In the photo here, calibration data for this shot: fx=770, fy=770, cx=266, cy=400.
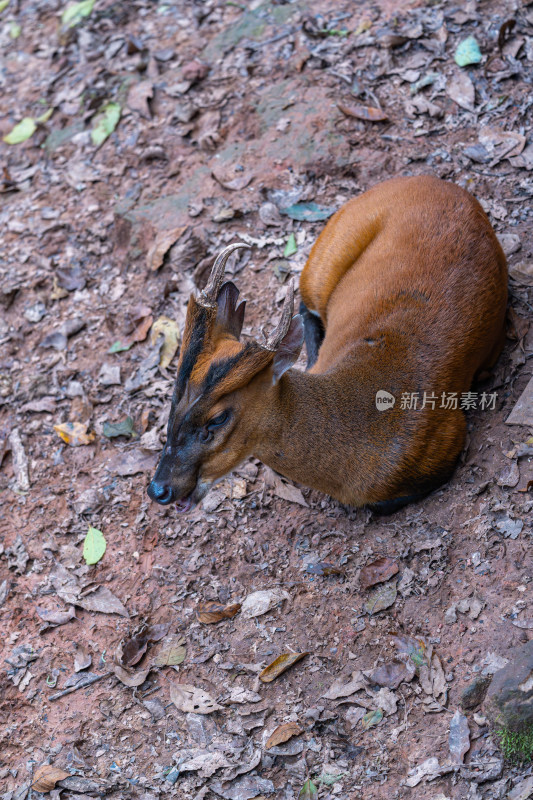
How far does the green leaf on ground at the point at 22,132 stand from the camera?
9.12m

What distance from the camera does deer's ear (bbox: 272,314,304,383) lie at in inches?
173

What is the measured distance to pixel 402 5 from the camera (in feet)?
25.0

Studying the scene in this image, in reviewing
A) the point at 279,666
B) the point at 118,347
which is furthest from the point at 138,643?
the point at 118,347

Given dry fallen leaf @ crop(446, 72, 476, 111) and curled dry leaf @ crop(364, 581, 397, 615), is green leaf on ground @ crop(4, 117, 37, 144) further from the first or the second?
curled dry leaf @ crop(364, 581, 397, 615)

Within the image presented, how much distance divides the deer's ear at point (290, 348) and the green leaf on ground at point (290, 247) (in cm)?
232

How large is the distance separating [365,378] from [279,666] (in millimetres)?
1775

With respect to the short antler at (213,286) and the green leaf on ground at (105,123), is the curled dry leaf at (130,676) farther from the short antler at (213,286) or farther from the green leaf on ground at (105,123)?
the green leaf on ground at (105,123)

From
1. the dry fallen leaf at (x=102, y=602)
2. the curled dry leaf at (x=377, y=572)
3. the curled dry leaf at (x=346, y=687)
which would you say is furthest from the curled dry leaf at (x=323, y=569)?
the dry fallen leaf at (x=102, y=602)

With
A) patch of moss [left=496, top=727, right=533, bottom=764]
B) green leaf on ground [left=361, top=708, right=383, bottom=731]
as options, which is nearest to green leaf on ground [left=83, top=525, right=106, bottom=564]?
green leaf on ground [left=361, top=708, right=383, bottom=731]

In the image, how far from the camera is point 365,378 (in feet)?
15.5

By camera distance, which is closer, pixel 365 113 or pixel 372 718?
pixel 372 718

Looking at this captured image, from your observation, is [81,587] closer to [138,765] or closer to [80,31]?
[138,765]

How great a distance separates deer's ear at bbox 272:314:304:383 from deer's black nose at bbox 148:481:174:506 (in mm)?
943

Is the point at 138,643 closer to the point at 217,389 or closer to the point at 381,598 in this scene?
the point at 381,598
